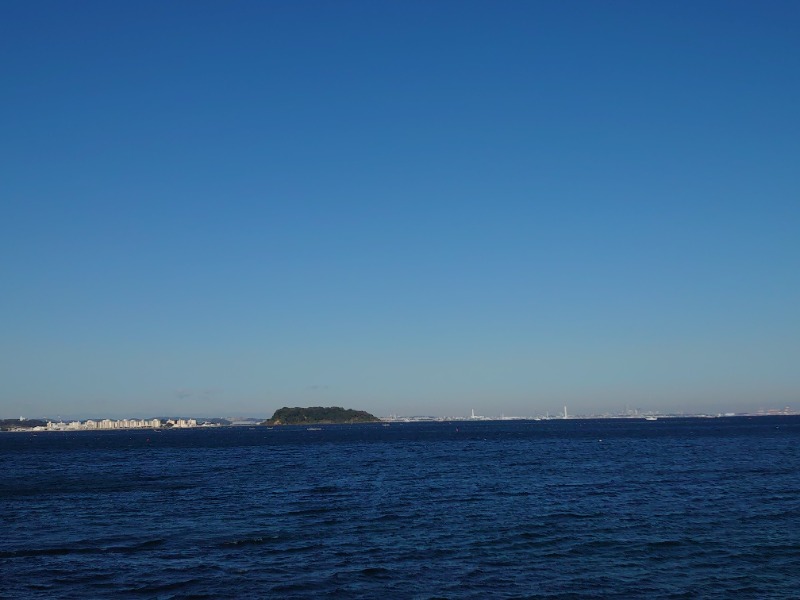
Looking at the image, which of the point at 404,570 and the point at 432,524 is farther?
the point at 432,524

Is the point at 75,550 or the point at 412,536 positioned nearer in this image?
the point at 75,550

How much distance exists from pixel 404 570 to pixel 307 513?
16688 millimetres

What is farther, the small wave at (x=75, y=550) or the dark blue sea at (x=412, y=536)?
the small wave at (x=75, y=550)

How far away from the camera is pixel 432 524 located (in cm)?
3906

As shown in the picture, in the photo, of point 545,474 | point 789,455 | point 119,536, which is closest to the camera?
point 119,536

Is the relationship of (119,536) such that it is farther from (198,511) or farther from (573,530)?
(573,530)

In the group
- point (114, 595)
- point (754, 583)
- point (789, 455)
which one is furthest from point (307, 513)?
point (789, 455)

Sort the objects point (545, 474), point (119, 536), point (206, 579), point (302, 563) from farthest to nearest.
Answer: point (545, 474), point (119, 536), point (302, 563), point (206, 579)

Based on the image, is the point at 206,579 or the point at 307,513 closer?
the point at 206,579

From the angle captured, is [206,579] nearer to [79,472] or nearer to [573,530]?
[573,530]

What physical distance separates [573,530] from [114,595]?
22.3 metres

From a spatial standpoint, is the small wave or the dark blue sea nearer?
the dark blue sea

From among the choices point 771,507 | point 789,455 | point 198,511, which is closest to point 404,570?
point 198,511

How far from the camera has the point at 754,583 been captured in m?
26.5
